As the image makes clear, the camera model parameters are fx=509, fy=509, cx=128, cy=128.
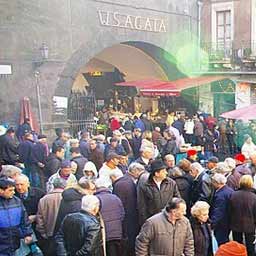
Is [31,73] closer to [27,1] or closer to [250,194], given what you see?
[27,1]

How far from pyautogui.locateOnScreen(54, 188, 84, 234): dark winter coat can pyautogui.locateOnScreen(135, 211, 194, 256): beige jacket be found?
1049 mm

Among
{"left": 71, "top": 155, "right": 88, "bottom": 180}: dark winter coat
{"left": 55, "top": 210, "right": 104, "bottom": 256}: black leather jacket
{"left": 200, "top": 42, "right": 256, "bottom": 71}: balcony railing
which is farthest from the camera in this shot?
{"left": 200, "top": 42, "right": 256, "bottom": 71}: balcony railing

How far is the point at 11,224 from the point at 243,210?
3.27 metres

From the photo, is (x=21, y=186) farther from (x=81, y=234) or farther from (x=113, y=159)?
(x=113, y=159)

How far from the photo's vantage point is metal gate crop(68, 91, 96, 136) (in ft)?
56.9

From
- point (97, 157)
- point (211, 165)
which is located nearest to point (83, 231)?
point (211, 165)

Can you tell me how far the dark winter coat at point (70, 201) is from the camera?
21.4 feet

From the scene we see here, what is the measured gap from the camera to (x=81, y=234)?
5598 millimetres

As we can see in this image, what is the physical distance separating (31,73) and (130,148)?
15.2 feet

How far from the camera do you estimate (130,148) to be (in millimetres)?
13094

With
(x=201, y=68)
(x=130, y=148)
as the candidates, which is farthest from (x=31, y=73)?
(x=201, y=68)

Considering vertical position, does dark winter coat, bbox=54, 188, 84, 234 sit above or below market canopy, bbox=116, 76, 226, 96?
below

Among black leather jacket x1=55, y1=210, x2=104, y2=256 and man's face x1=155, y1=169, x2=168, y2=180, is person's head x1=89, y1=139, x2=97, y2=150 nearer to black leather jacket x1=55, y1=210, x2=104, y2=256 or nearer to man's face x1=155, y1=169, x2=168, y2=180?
man's face x1=155, y1=169, x2=168, y2=180

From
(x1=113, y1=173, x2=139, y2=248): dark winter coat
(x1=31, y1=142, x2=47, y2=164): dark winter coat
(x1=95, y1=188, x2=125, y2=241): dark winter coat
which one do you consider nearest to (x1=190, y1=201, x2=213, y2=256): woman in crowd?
(x1=95, y1=188, x2=125, y2=241): dark winter coat
